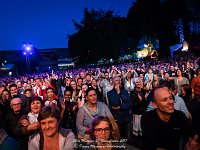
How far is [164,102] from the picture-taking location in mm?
3291

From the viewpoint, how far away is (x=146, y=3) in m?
60.9

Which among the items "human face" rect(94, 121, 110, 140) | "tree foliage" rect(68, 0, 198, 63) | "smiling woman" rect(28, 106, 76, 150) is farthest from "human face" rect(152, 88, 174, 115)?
"tree foliage" rect(68, 0, 198, 63)

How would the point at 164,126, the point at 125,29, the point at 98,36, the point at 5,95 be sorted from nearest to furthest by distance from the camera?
1. the point at 164,126
2. the point at 5,95
3. the point at 98,36
4. the point at 125,29

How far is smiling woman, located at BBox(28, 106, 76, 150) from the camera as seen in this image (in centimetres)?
328

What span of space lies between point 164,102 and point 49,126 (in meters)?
1.38

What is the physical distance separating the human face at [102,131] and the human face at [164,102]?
66 centimetres

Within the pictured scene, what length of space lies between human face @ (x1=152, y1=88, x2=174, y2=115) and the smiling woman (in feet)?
3.64

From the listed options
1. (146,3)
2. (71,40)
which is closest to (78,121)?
(71,40)

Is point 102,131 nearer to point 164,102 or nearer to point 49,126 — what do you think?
point 49,126

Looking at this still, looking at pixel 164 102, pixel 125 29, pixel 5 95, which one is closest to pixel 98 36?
pixel 125 29

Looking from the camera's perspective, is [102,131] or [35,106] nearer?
[102,131]

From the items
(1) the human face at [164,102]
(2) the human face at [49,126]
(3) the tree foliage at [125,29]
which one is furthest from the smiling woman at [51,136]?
(3) the tree foliage at [125,29]

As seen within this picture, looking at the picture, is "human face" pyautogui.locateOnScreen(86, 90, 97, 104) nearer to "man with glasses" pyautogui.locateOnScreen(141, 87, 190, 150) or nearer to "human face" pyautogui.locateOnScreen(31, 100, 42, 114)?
"human face" pyautogui.locateOnScreen(31, 100, 42, 114)

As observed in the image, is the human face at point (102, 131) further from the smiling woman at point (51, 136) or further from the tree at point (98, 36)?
the tree at point (98, 36)
